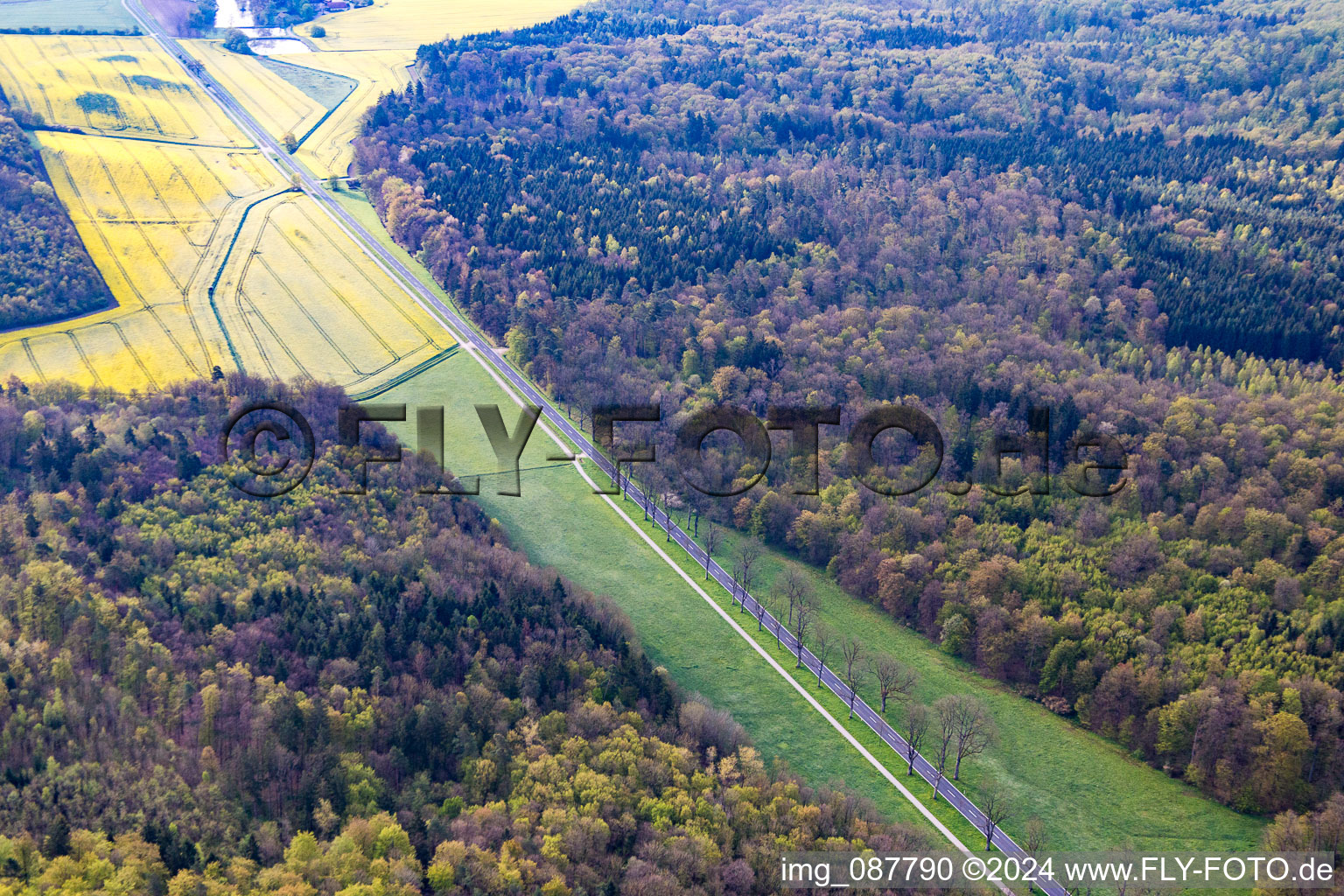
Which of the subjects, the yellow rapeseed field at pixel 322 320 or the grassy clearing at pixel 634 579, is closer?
the grassy clearing at pixel 634 579

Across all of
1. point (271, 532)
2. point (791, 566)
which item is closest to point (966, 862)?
point (791, 566)

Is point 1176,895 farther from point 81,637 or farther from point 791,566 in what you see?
point 81,637

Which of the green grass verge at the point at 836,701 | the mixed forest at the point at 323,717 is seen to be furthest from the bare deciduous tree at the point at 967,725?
the mixed forest at the point at 323,717

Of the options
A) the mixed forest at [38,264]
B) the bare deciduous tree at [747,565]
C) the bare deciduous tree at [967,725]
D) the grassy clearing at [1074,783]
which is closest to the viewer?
the grassy clearing at [1074,783]

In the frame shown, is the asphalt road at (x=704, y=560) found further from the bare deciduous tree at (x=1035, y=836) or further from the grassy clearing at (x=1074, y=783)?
the grassy clearing at (x=1074, y=783)

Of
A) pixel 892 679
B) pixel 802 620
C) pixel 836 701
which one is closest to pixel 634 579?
pixel 802 620

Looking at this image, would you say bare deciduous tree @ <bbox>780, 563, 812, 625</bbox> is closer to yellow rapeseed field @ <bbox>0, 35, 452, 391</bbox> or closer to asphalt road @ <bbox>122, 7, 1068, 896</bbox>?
asphalt road @ <bbox>122, 7, 1068, 896</bbox>
